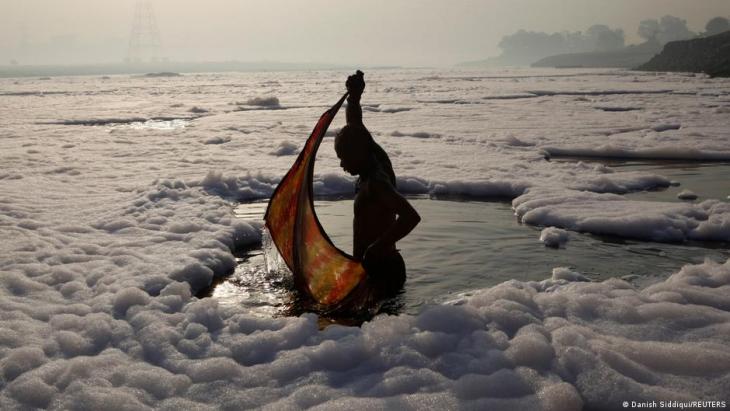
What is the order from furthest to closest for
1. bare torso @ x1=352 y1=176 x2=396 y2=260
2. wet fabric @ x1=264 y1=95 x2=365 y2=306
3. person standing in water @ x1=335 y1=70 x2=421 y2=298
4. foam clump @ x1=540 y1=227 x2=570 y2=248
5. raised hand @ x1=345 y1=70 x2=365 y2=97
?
foam clump @ x1=540 y1=227 x2=570 y2=248 < wet fabric @ x1=264 y1=95 x2=365 y2=306 < bare torso @ x1=352 y1=176 x2=396 y2=260 < raised hand @ x1=345 y1=70 x2=365 y2=97 < person standing in water @ x1=335 y1=70 x2=421 y2=298

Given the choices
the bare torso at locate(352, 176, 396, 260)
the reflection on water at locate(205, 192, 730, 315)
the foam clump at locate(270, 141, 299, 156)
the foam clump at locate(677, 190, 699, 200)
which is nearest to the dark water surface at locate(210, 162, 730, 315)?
the reflection on water at locate(205, 192, 730, 315)

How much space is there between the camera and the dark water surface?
4801 millimetres

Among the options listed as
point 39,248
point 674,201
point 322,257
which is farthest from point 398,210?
point 674,201

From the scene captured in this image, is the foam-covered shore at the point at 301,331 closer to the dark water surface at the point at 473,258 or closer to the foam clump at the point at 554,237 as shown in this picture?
the dark water surface at the point at 473,258

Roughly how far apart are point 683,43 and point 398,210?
354 ft

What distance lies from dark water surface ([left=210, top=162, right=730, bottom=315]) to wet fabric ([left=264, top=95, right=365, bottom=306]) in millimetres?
320

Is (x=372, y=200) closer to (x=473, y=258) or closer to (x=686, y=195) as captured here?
(x=473, y=258)

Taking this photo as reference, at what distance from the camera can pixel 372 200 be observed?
414cm

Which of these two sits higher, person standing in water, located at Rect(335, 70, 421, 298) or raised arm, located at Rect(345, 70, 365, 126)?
raised arm, located at Rect(345, 70, 365, 126)

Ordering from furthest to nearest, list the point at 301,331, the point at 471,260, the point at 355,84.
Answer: the point at 471,260, the point at 355,84, the point at 301,331

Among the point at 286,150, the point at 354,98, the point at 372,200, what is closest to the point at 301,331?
the point at 372,200

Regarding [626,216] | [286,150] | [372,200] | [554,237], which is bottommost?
[554,237]

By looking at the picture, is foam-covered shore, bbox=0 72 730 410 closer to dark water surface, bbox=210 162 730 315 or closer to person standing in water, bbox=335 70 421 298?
dark water surface, bbox=210 162 730 315

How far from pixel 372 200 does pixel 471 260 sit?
1.84 m
